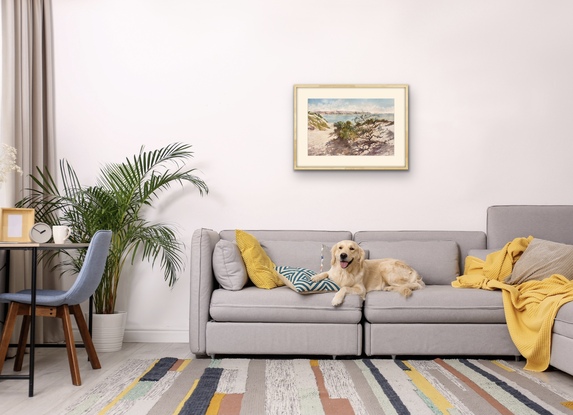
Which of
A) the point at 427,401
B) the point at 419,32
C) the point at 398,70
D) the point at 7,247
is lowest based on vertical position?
the point at 427,401

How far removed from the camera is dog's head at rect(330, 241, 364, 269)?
386 cm

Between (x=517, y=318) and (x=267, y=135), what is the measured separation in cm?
225

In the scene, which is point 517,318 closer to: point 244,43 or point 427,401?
point 427,401

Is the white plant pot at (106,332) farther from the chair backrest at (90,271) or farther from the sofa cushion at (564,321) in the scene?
the sofa cushion at (564,321)

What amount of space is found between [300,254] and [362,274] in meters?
0.54

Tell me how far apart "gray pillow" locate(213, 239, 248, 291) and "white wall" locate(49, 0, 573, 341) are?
0.78 m

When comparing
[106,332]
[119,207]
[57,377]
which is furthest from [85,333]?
[119,207]

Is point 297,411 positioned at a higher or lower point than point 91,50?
lower

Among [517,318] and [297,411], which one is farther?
[517,318]

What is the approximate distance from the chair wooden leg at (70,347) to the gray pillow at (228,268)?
1001mm

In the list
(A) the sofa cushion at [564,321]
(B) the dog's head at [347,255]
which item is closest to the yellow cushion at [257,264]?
(B) the dog's head at [347,255]

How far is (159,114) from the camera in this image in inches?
186

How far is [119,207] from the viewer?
4223 mm

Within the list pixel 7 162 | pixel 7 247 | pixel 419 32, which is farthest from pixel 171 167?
pixel 419 32
